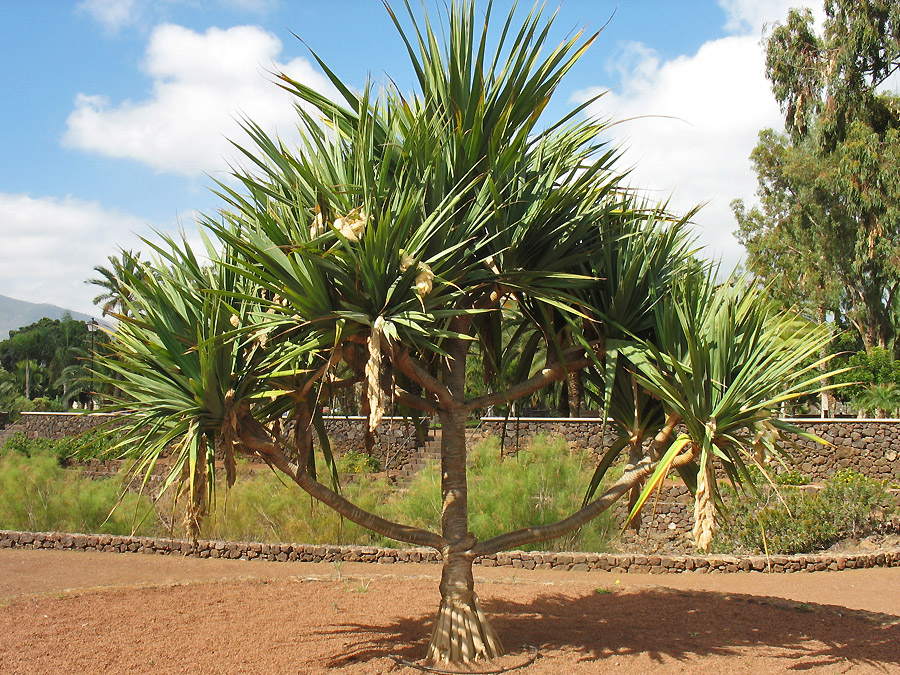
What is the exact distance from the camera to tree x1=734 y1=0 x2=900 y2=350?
2106cm

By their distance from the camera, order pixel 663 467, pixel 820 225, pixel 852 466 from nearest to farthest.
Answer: pixel 663 467 < pixel 852 466 < pixel 820 225

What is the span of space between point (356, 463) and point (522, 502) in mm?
7756

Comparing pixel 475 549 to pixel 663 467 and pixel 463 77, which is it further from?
pixel 463 77

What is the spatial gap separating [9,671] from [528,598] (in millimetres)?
4562

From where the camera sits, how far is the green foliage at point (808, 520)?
11.8m

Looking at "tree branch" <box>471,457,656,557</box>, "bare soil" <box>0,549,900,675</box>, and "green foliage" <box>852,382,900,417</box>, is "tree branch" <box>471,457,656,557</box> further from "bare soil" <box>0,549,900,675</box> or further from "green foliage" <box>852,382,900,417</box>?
"green foliage" <box>852,382,900,417</box>

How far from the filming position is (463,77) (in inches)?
199

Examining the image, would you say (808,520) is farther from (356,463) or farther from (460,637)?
(356,463)

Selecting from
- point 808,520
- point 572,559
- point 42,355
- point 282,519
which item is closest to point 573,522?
point 572,559

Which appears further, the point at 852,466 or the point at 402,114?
the point at 852,466

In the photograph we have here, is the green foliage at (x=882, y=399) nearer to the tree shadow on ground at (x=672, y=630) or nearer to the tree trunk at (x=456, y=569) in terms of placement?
the tree shadow on ground at (x=672, y=630)

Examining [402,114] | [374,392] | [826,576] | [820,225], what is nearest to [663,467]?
[374,392]

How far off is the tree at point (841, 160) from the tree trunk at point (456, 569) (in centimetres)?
1322

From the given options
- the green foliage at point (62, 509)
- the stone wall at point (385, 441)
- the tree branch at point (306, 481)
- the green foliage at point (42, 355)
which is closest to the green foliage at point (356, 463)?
the stone wall at point (385, 441)
